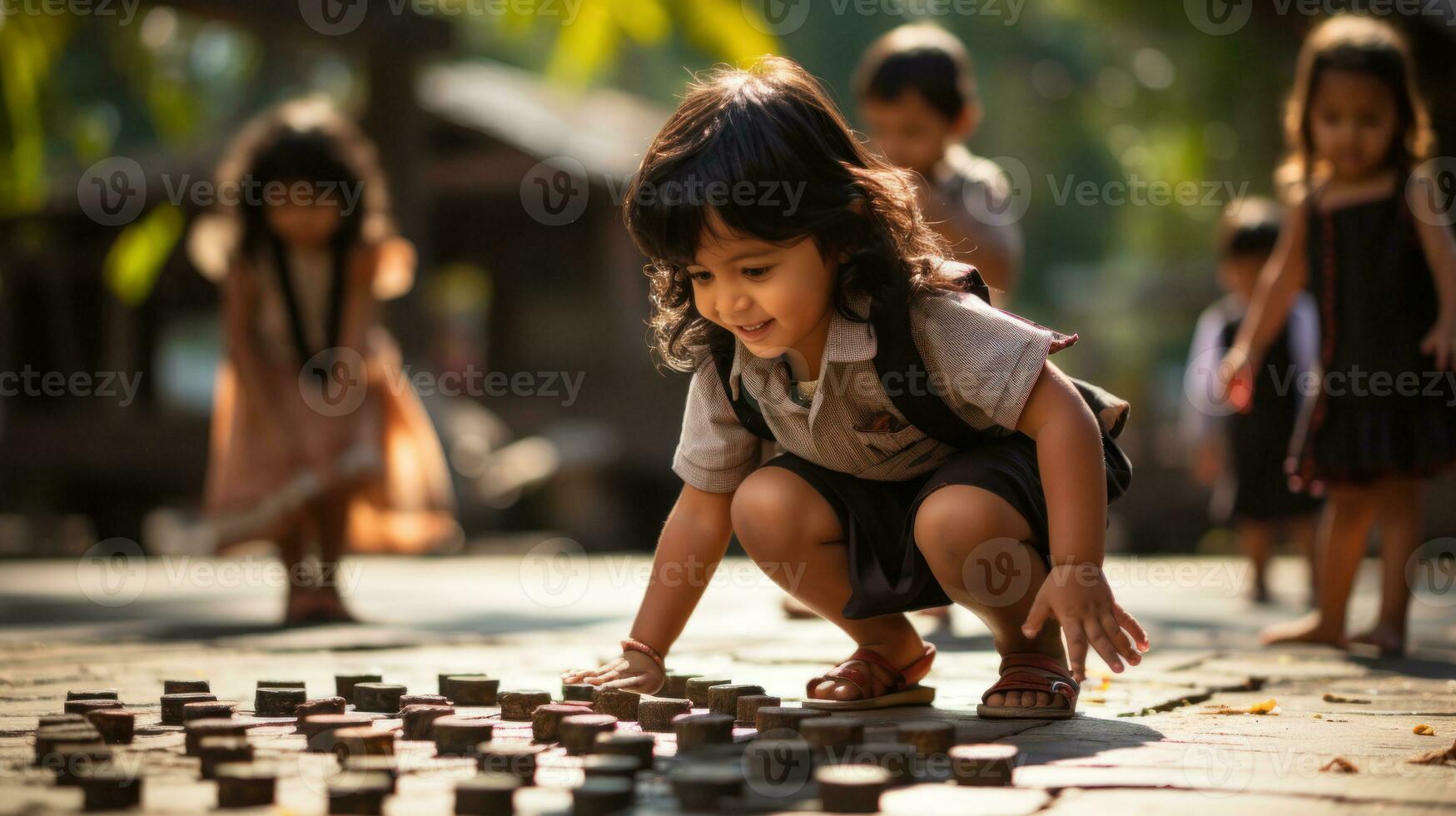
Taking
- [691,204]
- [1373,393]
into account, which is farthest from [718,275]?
[1373,393]

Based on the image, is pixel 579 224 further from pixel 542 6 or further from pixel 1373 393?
pixel 1373 393

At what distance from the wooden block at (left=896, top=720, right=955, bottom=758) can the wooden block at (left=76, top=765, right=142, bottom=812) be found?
1078 millimetres

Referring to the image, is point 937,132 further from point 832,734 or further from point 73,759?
point 73,759

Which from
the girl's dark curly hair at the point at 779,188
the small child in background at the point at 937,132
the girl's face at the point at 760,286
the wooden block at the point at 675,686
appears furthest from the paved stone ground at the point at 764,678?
the small child in background at the point at 937,132

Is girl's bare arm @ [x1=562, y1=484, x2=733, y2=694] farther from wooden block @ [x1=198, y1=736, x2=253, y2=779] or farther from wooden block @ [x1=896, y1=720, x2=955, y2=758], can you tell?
wooden block @ [x1=198, y1=736, x2=253, y2=779]

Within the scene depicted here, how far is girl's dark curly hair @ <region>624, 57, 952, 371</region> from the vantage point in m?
2.72

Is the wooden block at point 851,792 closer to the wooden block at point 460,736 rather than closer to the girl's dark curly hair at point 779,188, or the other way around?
the wooden block at point 460,736

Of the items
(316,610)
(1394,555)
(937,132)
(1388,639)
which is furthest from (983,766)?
(316,610)

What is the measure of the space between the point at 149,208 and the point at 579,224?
4.33 meters

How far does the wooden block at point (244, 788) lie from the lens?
1.95m

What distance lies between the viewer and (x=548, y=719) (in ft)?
A: 8.25

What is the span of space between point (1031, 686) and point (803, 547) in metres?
0.51

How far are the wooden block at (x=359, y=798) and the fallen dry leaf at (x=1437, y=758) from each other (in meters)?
1.50

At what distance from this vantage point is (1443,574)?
8.51m
